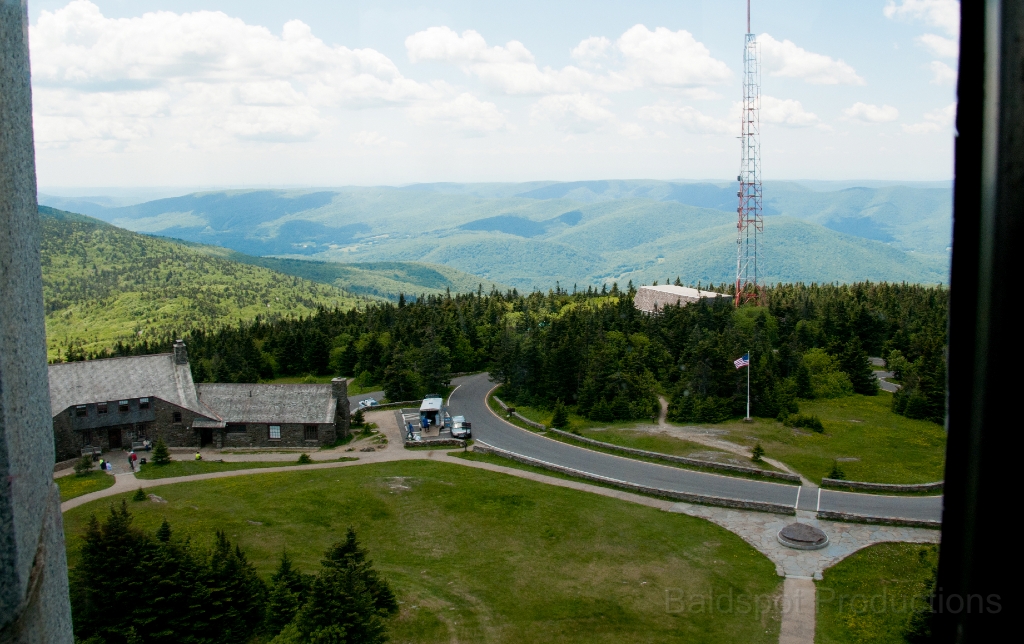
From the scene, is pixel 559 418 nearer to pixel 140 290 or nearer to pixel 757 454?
pixel 757 454

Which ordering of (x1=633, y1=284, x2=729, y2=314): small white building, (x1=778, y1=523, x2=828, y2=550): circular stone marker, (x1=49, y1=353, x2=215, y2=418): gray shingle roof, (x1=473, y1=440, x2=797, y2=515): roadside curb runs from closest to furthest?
1. (x1=778, y1=523, x2=828, y2=550): circular stone marker
2. (x1=473, y1=440, x2=797, y2=515): roadside curb
3. (x1=49, y1=353, x2=215, y2=418): gray shingle roof
4. (x1=633, y1=284, x2=729, y2=314): small white building

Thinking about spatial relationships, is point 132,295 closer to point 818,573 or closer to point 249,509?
point 249,509

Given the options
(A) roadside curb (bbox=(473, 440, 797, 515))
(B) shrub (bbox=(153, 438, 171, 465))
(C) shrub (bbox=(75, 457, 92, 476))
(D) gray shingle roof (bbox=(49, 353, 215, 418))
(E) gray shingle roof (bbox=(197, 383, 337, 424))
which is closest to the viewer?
(A) roadside curb (bbox=(473, 440, 797, 515))

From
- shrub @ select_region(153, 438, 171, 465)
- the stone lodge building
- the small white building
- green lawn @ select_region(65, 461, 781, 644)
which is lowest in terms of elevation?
green lawn @ select_region(65, 461, 781, 644)

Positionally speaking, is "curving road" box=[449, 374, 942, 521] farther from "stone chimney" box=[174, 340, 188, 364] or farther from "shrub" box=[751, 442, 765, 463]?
"stone chimney" box=[174, 340, 188, 364]

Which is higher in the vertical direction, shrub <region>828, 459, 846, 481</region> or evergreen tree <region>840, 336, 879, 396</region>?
evergreen tree <region>840, 336, 879, 396</region>

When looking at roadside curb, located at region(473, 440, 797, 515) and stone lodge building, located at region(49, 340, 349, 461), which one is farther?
stone lodge building, located at region(49, 340, 349, 461)

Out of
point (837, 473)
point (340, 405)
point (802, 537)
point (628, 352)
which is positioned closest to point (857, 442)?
point (837, 473)

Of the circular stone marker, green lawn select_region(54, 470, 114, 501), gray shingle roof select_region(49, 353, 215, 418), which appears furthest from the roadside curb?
green lawn select_region(54, 470, 114, 501)
